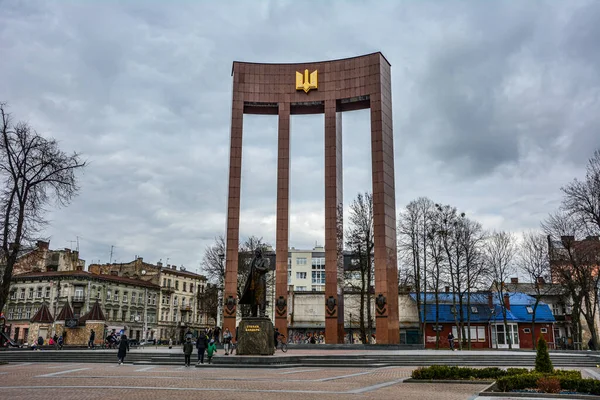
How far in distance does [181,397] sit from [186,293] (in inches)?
3036

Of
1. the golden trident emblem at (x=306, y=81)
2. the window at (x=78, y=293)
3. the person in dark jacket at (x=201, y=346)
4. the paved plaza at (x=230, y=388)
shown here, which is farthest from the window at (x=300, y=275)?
the paved plaza at (x=230, y=388)

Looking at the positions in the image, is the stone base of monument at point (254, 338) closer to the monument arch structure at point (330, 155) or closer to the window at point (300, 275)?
the monument arch structure at point (330, 155)

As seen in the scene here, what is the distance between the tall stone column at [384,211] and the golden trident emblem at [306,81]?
5.27 meters

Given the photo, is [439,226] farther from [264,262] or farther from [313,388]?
[313,388]

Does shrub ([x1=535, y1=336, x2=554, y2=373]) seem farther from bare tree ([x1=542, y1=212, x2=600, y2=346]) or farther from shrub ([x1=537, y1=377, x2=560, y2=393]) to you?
bare tree ([x1=542, y1=212, x2=600, y2=346])

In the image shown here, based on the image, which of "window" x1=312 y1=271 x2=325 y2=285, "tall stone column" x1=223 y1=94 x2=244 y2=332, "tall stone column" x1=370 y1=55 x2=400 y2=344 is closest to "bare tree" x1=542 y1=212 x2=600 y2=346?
"tall stone column" x1=370 y1=55 x2=400 y2=344

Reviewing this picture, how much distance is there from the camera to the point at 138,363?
1069 inches

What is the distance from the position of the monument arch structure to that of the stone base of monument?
15532 millimetres

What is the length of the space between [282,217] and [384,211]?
325 inches

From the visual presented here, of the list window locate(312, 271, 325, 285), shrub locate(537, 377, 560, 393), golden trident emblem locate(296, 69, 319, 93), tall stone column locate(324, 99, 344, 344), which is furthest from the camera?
window locate(312, 271, 325, 285)

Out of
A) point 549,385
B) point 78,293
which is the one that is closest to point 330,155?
point 549,385

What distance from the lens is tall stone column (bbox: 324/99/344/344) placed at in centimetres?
4072

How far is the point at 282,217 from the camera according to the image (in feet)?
140

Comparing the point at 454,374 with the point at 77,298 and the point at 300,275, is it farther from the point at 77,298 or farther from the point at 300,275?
the point at 300,275
